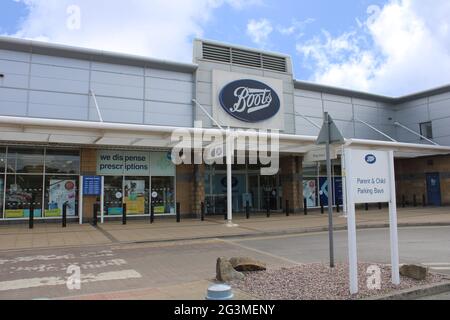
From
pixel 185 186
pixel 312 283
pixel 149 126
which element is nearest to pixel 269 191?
pixel 185 186

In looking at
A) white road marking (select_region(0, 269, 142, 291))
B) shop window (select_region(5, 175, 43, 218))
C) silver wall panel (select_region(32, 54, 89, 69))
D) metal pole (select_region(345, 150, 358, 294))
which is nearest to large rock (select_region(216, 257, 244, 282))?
white road marking (select_region(0, 269, 142, 291))

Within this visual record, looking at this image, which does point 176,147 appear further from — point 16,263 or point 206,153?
point 16,263

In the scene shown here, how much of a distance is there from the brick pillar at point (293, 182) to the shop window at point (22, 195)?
13.2 meters

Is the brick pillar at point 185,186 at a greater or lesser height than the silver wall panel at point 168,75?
lesser

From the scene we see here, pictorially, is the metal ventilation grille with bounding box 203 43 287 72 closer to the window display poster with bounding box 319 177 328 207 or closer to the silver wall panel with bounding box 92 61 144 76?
the silver wall panel with bounding box 92 61 144 76

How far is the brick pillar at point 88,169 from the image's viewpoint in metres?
19.3

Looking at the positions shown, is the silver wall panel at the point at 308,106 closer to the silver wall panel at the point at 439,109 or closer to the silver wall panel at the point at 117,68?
the silver wall panel at the point at 439,109

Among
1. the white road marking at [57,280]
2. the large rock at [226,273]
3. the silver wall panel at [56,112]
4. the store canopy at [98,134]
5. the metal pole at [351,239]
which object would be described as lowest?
the white road marking at [57,280]

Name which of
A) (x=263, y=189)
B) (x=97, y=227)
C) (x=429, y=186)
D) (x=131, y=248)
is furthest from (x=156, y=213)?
(x=429, y=186)

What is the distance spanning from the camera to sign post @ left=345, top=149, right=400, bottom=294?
6.29 metres

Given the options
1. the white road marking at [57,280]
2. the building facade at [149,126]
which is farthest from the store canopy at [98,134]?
the white road marking at [57,280]

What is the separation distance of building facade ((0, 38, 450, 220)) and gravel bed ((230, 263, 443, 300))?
9.76 meters
